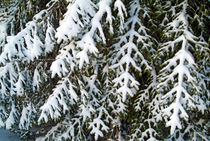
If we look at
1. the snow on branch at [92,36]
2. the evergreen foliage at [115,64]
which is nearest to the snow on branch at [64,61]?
the evergreen foliage at [115,64]

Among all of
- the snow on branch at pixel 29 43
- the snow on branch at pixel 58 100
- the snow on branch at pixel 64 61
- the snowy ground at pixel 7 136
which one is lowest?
the snowy ground at pixel 7 136

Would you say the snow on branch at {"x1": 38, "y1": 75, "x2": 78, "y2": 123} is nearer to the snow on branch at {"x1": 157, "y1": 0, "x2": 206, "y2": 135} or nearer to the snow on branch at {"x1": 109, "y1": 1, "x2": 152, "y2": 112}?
the snow on branch at {"x1": 109, "y1": 1, "x2": 152, "y2": 112}

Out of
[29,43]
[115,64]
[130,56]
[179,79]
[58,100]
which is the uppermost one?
[29,43]

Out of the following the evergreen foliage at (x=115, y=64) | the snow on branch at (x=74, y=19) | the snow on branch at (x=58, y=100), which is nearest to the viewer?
the snow on branch at (x=74, y=19)

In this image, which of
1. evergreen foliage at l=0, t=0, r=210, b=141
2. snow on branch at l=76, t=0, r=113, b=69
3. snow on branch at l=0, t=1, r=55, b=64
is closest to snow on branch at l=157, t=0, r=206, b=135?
evergreen foliage at l=0, t=0, r=210, b=141

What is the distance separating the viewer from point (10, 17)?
12.1 feet

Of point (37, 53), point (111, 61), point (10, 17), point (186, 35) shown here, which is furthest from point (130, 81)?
point (10, 17)

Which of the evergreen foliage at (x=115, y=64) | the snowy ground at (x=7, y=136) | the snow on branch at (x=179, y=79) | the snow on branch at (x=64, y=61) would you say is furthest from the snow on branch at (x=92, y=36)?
the snowy ground at (x=7, y=136)

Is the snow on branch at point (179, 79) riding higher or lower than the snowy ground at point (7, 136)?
higher

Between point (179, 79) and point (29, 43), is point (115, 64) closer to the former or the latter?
point (179, 79)

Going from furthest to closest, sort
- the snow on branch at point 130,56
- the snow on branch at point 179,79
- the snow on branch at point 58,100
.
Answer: the snow on branch at point 58,100 → the snow on branch at point 130,56 → the snow on branch at point 179,79

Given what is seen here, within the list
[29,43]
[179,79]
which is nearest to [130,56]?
[179,79]

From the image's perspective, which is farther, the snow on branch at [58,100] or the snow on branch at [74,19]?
the snow on branch at [58,100]

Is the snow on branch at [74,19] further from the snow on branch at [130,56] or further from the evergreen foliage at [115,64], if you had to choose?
the snow on branch at [130,56]
